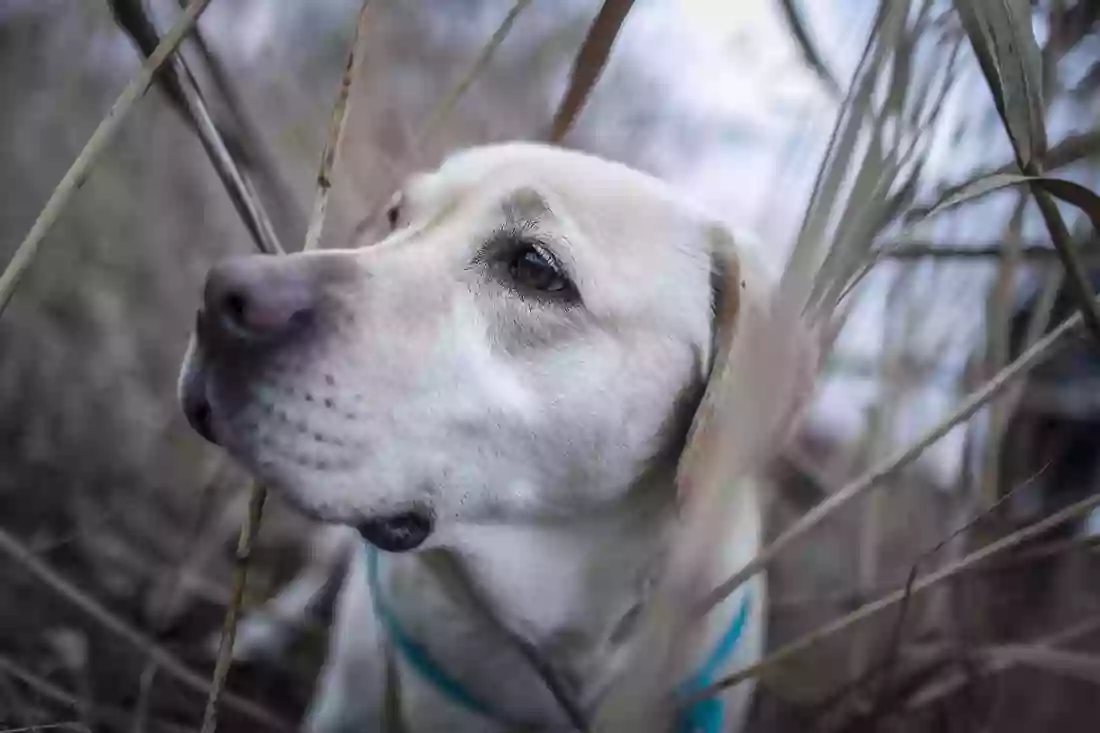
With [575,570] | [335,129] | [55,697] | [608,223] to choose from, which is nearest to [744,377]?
[608,223]

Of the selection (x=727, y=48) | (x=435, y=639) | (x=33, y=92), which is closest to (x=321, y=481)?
(x=435, y=639)

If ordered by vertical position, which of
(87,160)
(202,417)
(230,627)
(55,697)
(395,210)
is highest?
(395,210)

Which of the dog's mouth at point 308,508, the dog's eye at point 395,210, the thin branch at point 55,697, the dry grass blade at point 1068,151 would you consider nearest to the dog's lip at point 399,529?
the dog's mouth at point 308,508

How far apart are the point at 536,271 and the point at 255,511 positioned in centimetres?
31

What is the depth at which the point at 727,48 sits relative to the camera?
3.35ft

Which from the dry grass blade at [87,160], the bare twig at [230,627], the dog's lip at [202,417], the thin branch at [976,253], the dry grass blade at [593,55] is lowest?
the bare twig at [230,627]

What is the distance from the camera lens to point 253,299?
648mm

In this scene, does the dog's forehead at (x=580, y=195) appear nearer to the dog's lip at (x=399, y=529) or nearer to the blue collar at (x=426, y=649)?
the dog's lip at (x=399, y=529)

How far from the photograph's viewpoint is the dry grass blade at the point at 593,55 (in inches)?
27.5

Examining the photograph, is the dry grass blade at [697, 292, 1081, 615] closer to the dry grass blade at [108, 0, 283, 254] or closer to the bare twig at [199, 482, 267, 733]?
the bare twig at [199, 482, 267, 733]

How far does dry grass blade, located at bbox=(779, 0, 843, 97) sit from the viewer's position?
677 millimetres

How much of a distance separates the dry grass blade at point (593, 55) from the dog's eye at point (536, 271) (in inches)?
5.6

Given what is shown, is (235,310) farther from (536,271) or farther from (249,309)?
(536,271)

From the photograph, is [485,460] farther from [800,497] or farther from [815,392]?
[800,497]
